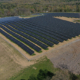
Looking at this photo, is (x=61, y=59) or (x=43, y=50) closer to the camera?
(x=61, y=59)

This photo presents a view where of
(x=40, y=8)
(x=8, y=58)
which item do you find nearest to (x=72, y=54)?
(x=8, y=58)

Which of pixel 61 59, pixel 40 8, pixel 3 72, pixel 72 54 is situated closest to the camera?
pixel 3 72

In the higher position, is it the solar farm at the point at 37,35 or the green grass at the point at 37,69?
the solar farm at the point at 37,35

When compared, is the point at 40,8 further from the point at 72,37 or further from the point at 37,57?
the point at 37,57

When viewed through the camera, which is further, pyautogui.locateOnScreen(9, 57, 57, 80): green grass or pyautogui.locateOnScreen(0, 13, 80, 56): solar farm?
pyautogui.locateOnScreen(0, 13, 80, 56): solar farm

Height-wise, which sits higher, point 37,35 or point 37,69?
point 37,35

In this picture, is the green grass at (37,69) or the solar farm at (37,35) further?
the solar farm at (37,35)

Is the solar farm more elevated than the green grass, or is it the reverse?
the solar farm

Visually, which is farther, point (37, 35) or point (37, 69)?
point (37, 35)
